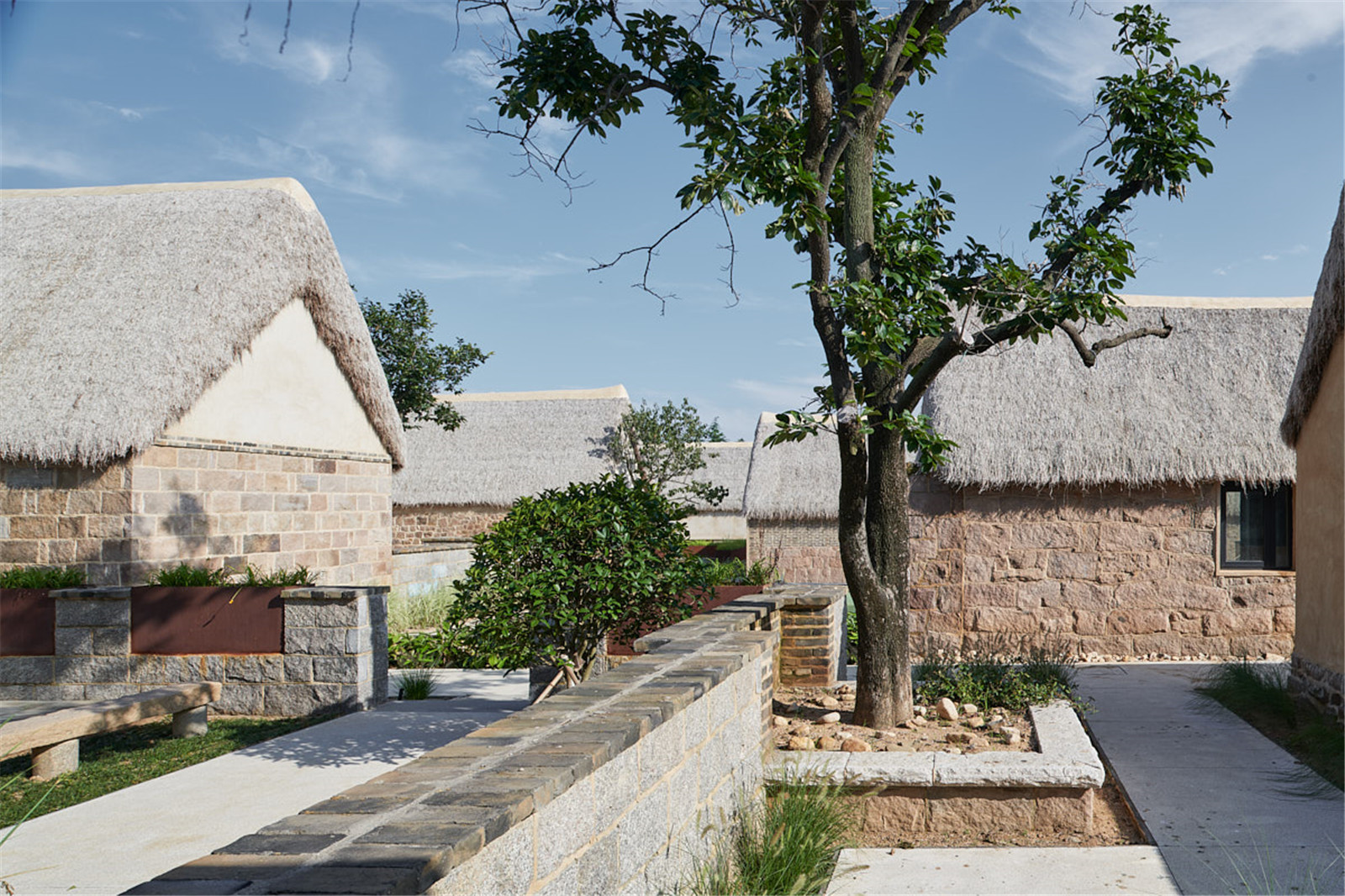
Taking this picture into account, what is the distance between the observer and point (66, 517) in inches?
379

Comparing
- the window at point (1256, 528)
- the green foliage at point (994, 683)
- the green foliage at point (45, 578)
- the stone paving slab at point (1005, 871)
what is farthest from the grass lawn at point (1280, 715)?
the green foliage at point (45, 578)

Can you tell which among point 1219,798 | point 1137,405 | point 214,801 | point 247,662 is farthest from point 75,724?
point 1137,405

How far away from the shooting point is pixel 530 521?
24.5 feet

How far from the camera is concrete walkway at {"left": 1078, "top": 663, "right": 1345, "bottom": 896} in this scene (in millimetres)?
4730

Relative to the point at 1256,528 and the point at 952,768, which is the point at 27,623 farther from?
the point at 1256,528

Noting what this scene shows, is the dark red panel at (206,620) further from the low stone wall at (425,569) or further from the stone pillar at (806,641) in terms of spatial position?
the low stone wall at (425,569)

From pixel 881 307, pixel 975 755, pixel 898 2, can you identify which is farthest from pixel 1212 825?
pixel 898 2

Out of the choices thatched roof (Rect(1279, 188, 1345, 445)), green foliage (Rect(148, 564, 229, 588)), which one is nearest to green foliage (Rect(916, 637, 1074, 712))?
thatched roof (Rect(1279, 188, 1345, 445))

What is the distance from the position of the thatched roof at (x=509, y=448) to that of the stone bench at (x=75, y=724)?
15.9 metres

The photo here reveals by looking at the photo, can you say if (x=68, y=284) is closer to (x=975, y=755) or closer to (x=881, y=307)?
(x=881, y=307)

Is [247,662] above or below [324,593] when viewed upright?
below

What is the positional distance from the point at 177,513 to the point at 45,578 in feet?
4.04

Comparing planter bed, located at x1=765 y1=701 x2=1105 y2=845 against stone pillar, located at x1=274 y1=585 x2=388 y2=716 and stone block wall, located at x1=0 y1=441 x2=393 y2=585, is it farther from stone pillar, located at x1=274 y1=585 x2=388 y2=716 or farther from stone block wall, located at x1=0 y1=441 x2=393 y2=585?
stone block wall, located at x1=0 y1=441 x2=393 y2=585

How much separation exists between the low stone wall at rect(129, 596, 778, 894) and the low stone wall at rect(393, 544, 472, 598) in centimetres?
1022
